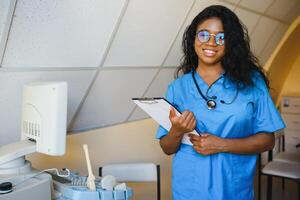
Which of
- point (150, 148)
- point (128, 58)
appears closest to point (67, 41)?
point (128, 58)

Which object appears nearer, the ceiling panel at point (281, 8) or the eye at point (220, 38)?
the eye at point (220, 38)

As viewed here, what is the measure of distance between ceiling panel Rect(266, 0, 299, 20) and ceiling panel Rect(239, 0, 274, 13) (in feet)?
0.34

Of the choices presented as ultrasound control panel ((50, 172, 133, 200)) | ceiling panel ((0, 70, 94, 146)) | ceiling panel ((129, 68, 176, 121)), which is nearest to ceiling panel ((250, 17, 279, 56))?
ceiling panel ((129, 68, 176, 121))

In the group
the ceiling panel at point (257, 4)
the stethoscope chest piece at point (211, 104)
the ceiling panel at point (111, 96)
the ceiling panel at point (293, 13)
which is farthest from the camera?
the ceiling panel at point (293, 13)

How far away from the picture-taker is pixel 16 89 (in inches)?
51.9

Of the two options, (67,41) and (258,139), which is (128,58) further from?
(258,139)

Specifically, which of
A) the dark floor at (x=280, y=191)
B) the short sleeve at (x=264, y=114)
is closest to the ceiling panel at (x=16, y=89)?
the short sleeve at (x=264, y=114)

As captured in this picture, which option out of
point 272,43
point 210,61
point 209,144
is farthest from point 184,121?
point 272,43

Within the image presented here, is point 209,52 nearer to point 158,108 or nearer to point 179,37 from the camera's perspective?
point 158,108

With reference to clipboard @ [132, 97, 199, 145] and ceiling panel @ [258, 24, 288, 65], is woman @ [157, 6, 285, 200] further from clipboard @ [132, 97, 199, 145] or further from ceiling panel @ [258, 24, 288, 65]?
ceiling panel @ [258, 24, 288, 65]

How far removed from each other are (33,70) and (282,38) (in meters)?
2.70

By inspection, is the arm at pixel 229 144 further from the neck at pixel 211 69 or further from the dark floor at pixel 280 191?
the dark floor at pixel 280 191

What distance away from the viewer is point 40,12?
3.73ft

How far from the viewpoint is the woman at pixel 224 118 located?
1.27 meters
